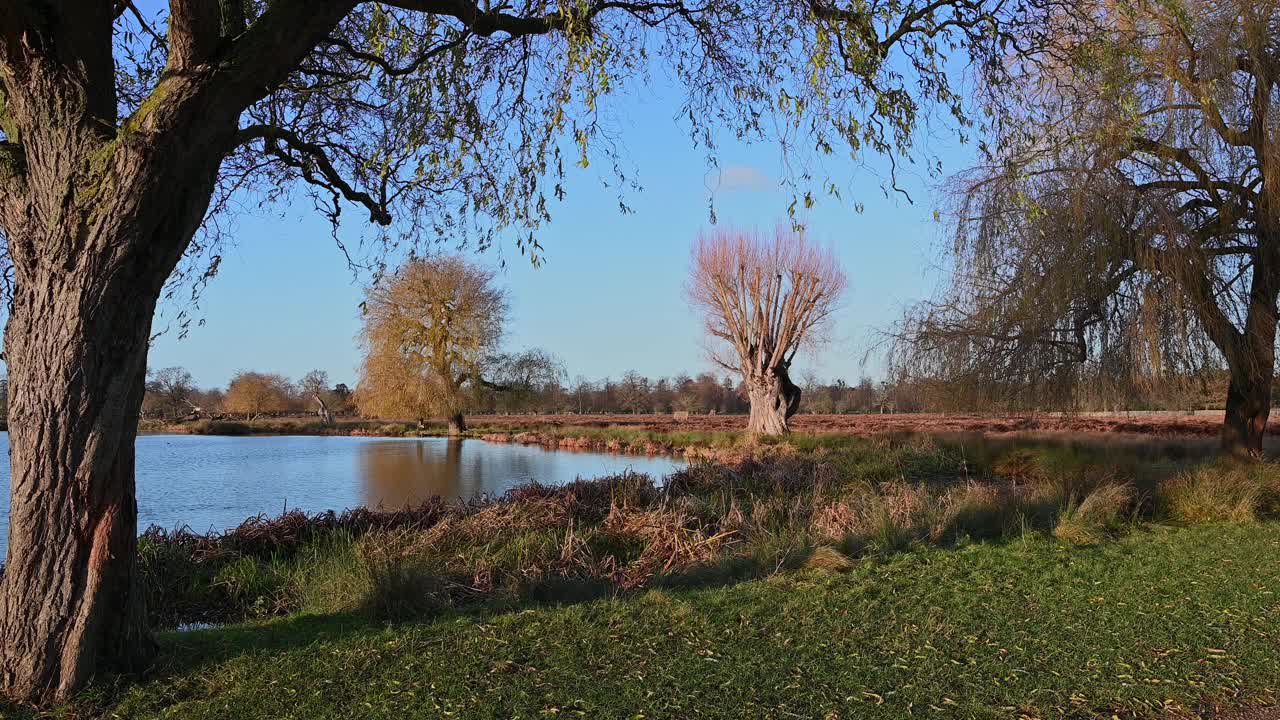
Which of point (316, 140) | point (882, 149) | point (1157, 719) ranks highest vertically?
point (316, 140)

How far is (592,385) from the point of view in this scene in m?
96.8

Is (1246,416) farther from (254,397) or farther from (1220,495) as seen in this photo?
(254,397)

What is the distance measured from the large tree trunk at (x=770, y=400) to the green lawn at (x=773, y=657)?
72.4 ft

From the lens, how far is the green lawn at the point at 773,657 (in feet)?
12.8

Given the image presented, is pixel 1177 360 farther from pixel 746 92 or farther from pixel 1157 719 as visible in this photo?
pixel 1157 719

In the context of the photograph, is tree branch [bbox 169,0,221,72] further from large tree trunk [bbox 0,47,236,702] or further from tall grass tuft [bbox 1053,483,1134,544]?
tall grass tuft [bbox 1053,483,1134,544]

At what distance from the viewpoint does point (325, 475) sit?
64.4 feet

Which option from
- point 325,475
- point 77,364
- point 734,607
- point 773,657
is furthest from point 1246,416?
point 325,475

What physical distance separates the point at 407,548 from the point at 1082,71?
7.26 meters

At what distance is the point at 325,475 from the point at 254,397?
169ft

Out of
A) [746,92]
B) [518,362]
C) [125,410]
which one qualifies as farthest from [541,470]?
[518,362]

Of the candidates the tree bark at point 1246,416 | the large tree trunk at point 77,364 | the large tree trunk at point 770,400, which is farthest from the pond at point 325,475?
the tree bark at point 1246,416

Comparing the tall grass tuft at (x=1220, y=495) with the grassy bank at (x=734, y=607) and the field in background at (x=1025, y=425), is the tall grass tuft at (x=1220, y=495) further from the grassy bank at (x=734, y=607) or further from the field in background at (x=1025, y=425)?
the field in background at (x=1025, y=425)

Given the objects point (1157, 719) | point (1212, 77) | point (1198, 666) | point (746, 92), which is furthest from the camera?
point (1212, 77)
